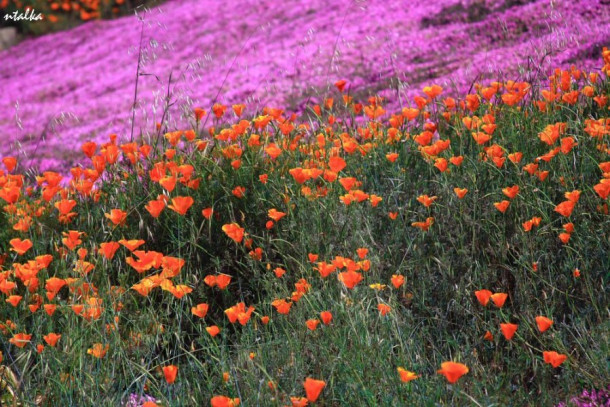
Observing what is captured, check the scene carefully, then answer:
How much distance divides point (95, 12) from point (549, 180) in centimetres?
1737

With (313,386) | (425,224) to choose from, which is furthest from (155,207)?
(313,386)

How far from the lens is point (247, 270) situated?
2998 millimetres

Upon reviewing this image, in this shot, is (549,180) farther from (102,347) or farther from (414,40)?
(414,40)

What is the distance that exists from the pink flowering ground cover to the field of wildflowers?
407mm

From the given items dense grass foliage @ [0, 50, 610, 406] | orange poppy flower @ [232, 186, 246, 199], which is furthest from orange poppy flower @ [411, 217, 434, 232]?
orange poppy flower @ [232, 186, 246, 199]

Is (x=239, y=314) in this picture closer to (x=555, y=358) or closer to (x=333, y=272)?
(x=333, y=272)

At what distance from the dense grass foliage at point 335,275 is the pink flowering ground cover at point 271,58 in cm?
41

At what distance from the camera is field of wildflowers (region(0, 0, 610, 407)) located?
7.27 ft

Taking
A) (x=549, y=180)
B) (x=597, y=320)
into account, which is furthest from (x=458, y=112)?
(x=597, y=320)

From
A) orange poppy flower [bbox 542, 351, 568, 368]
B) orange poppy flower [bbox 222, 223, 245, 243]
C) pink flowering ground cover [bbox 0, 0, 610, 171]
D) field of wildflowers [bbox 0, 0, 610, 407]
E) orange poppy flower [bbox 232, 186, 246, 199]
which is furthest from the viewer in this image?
pink flowering ground cover [bbox 0, 0, 610, 171]

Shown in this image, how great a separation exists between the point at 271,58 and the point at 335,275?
22.6 feet

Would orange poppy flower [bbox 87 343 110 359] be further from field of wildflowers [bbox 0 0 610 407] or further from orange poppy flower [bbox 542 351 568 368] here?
orange poppy flower [bbox 542 351 568 368]

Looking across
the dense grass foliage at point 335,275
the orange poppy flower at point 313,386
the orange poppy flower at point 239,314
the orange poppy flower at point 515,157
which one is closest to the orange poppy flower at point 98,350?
the dense grass foliage at point 335,275

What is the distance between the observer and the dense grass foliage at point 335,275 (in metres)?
2.22
